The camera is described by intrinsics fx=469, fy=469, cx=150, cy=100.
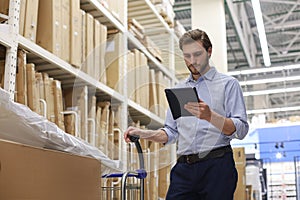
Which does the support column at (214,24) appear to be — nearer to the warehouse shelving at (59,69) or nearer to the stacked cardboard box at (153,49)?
the stacked cardboard box at (153,49)

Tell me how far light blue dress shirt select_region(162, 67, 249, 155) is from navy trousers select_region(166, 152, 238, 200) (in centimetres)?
7

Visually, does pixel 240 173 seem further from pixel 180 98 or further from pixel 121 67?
pixel 180 98

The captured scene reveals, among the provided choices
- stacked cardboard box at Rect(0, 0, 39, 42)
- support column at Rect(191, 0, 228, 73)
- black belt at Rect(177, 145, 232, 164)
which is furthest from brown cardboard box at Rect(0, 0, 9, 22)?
support column at Rect(191, 0, 228, 73)

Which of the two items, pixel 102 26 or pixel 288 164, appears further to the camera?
pixel 288 164

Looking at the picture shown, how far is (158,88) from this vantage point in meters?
4.46

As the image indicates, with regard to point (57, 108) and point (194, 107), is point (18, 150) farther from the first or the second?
point (57, 108)

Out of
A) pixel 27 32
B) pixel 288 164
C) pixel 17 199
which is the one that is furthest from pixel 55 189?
pixel 288 164

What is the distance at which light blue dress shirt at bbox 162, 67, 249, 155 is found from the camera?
1.95 meters

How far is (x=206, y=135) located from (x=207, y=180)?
20 cm

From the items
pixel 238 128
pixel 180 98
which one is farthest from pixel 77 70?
pixel 238 128

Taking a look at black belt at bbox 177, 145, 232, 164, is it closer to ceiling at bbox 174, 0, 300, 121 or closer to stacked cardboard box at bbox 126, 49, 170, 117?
stacked cardboard box at bbox 126, 49, 170, 117

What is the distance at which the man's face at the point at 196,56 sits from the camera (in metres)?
2.00

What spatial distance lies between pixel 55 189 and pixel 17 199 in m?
0.19

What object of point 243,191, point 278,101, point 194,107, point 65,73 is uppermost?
point 278,101
